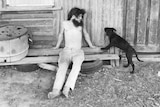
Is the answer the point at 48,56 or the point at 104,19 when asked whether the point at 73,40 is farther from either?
the point at 104,19

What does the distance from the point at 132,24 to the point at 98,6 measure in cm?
95

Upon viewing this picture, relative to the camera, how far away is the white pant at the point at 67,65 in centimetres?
621

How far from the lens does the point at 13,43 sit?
688 cm

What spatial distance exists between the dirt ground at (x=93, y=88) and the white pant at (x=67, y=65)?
0.86 ft

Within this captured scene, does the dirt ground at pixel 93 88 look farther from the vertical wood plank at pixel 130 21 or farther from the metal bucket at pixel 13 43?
the vertical wood plank at pixel 130 21

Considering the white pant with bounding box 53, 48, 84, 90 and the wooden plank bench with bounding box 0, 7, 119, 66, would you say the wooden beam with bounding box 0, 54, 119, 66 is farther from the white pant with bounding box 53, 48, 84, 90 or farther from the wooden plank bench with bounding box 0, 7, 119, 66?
the white pant with bounding box 53, 48, 84, 90

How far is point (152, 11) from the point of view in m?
7.54

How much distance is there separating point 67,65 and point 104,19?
1604mm

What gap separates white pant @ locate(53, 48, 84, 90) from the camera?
245 inches

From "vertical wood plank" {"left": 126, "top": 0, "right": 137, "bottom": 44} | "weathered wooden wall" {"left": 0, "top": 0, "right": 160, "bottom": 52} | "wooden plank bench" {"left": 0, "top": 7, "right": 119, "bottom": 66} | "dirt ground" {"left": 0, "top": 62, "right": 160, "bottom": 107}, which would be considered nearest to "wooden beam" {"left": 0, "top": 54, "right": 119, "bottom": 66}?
"wooden plank bench" {"left": 0, "top": 7, "right": 119, "bottom": 66}

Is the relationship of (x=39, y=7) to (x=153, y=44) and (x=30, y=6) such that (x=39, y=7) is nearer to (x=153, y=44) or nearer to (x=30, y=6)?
(x=30, y=6)

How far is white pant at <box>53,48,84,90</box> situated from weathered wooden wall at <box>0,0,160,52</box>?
2.73ft

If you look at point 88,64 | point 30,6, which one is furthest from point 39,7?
point 88,64

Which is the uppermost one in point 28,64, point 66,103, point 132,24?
point 132,24
